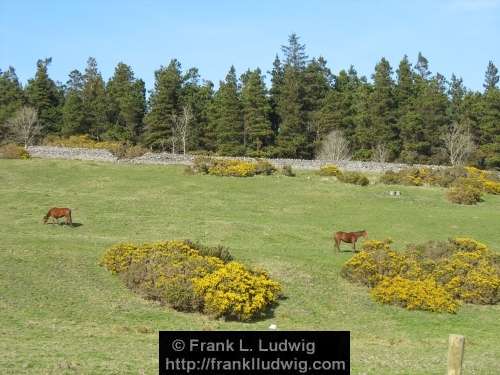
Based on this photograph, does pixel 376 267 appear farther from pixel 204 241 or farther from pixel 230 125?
pixel 230 125

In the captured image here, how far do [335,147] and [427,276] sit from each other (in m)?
53.6

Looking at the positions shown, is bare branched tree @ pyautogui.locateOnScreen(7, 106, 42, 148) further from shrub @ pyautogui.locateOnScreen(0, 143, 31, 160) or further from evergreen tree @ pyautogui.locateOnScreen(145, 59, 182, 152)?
shrub @ pyautogui.locateOnScreen(0, 143, 31, 160)

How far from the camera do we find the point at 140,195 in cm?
3850

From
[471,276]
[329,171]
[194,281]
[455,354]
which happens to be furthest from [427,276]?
[329,171]

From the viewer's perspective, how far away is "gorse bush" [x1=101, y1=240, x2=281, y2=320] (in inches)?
670

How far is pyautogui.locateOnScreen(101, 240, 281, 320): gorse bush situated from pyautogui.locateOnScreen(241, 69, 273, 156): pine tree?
5942 cm

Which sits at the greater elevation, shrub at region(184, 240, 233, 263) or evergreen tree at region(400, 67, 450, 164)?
evergreen tree at region(400, 67, 450, 164)

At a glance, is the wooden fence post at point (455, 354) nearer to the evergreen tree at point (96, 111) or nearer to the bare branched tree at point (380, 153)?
the bare branched tree at point (380, 153)

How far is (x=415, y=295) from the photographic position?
750 inches

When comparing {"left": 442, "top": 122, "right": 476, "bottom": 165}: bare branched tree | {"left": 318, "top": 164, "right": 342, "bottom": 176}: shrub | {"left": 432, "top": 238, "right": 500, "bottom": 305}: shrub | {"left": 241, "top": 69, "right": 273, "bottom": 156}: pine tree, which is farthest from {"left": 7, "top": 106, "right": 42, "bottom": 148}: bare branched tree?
{"left": 432, "top": 238, "right": 500, "bottom": 305}: shrub

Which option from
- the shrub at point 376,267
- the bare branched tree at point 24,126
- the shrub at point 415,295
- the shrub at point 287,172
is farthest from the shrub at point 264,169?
the bare branched tree at point 24,126

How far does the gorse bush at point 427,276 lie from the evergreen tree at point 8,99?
6923 centimetres

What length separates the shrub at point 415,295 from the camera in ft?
61.5

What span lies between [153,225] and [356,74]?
7454 centimetres
